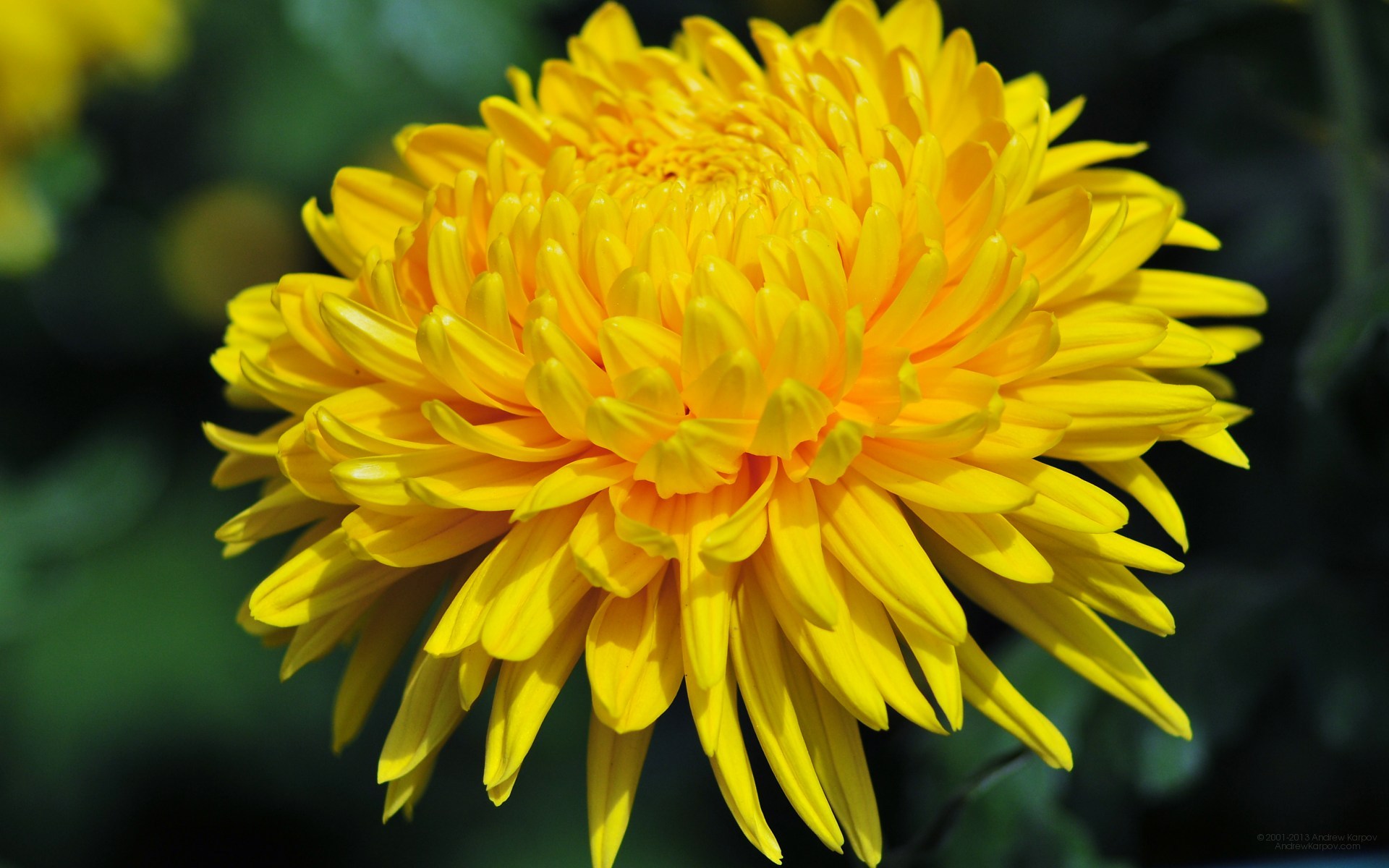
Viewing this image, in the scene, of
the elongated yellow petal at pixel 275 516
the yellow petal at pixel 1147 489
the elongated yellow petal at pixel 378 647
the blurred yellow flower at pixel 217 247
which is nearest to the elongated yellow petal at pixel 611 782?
the elongated yellow petal at pixel 378 647

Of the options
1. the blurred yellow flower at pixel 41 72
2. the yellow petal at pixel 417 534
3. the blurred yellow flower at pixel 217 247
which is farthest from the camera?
the blurred yellow flower at pixel 217 247

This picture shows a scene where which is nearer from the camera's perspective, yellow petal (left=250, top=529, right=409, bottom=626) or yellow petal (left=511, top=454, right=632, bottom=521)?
yellow petal (left=511, top=454, right=632, bottom=521)

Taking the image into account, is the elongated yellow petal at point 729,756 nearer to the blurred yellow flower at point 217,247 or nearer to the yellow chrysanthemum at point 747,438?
the yellow chrysanthemum at point 747,438

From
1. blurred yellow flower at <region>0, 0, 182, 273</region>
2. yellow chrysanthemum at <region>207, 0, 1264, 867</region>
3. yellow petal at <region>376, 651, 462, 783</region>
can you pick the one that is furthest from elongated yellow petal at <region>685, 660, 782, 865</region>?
blurred yellow flower at <region>0, 0, 182, 273</region>

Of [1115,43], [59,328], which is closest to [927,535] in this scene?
[1115,43]

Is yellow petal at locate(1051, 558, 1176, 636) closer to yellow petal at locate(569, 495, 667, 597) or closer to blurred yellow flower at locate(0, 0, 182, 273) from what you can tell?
yellow petal at locate(569, 495, 667, 597)

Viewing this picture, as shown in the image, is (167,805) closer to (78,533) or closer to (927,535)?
(78,533)

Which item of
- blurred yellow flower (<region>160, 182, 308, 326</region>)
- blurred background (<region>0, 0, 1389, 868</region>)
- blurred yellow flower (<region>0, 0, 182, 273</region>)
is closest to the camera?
blurred background (<region>0, 0, 1389, 868</region>)
